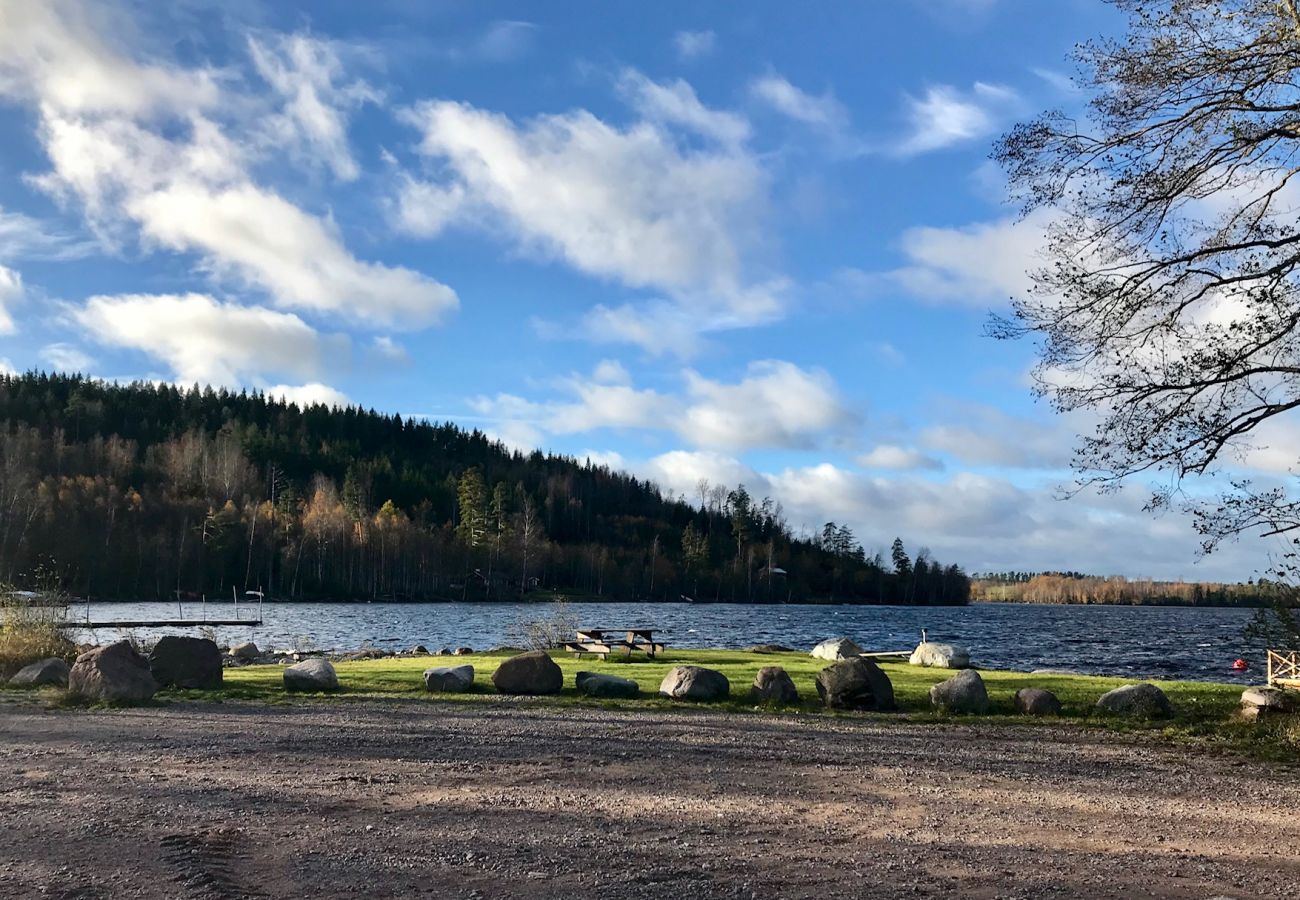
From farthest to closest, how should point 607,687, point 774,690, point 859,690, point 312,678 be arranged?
point 312,678, point 607,687, point 774,690, point 859,690

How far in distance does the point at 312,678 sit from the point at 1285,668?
2202 centimetres

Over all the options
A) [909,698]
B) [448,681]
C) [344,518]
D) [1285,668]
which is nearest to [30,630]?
[448,681]

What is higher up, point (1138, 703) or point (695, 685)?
point (1138, 703)

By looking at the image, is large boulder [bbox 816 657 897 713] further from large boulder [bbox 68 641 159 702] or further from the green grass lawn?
large boulder [bbox 68 641 159 702]

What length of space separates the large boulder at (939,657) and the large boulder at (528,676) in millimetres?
14601

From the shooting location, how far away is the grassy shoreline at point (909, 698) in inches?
550

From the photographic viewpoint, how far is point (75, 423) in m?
144

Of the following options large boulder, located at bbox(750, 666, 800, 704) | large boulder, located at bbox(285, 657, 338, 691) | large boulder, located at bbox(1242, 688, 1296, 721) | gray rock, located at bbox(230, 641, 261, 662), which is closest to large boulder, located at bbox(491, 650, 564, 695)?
large boulder, located at bbox(285, 657, 338, 691)

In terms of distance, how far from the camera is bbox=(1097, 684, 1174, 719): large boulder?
627 inches

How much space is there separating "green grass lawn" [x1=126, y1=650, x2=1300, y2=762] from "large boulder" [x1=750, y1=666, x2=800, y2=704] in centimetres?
21

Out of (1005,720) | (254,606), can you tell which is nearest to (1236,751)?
(1005,720)

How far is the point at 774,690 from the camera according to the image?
57.4 feet

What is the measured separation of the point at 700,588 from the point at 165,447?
80204 mm

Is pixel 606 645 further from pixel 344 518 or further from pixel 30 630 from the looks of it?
pixel 344 518
